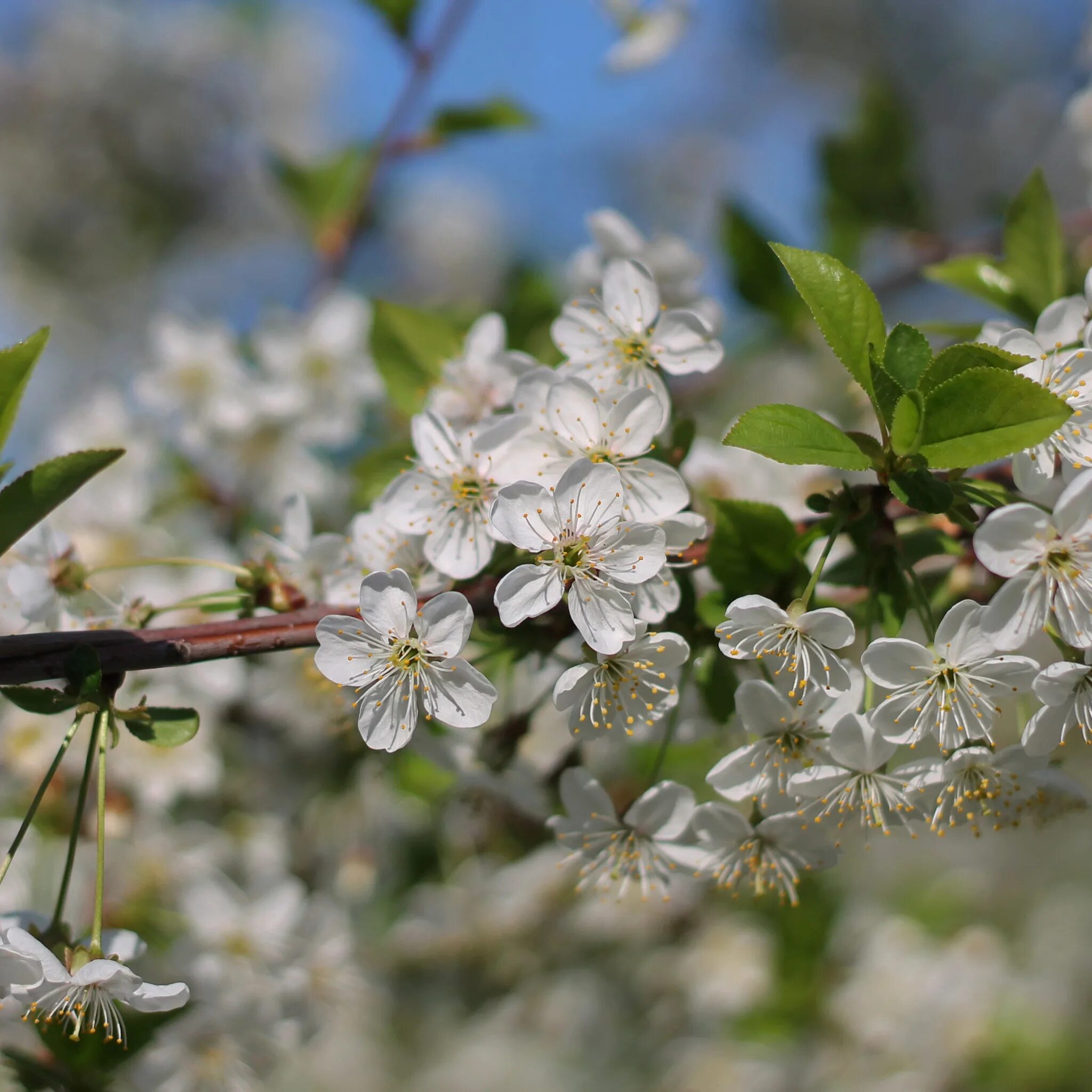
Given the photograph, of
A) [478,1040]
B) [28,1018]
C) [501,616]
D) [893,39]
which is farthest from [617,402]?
[893,39]

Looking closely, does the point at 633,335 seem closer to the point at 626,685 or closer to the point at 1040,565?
the point at 626,685

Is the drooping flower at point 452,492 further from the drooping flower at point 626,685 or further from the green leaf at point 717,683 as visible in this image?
the green leaf at point 717,683

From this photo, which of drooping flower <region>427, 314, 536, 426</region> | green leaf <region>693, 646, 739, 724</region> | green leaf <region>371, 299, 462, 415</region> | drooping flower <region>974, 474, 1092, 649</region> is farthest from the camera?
green leaf <region>371, 299, 462, 415</region>

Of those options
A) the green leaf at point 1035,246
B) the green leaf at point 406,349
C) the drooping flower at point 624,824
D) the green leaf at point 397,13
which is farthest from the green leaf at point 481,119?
the drooping flower at point 624,824

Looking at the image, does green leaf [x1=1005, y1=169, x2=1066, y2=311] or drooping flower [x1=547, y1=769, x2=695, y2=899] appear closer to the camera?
drooping flower [x1=547, y1=769, x2=695, y2=899]

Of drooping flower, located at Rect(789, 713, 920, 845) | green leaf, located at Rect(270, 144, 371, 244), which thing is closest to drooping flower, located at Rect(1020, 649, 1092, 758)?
drooping flower, located at Rect(789, 713, 920, 845)

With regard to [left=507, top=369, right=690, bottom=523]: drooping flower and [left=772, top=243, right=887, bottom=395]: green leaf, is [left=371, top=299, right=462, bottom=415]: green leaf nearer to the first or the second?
[left=507, top=369, right=690, bottom=523]: drooping flower

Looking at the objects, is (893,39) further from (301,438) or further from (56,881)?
(56,881)

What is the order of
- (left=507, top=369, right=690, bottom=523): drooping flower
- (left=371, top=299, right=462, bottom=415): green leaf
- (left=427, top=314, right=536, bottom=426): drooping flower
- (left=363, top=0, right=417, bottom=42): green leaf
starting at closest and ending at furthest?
1. (left=507, top=369, right=690, bottom=523): drooping flower
2. (left=427, top=314, right=536, bottom=426): drooping flower
3. (left=371, top=299, right=462, bottom=415): green leaf
4. (left=363, top=0, right=417, bottom=42): green leaf
